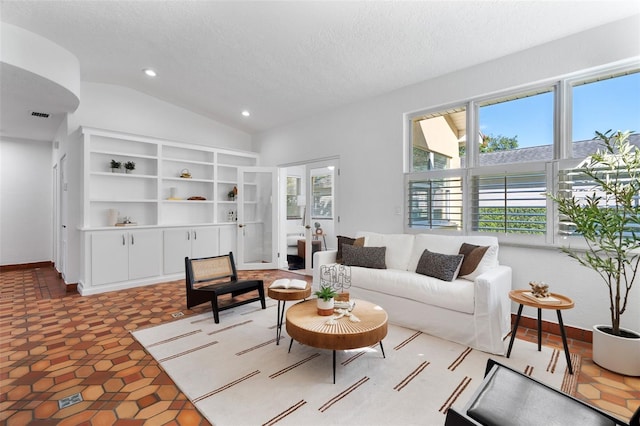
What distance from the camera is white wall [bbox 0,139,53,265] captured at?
229 inches

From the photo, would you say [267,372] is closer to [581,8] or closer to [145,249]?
[145,249]

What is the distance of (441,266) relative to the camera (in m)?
3.11

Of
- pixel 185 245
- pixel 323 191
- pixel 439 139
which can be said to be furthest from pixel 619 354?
pixel 185 245

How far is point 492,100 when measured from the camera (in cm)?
347

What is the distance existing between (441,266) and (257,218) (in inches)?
160

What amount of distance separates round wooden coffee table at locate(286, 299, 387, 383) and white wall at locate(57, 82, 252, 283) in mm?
4176

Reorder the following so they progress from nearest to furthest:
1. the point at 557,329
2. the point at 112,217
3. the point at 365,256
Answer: the point at 557,329 → the point at 365,256 → the point at 112,217

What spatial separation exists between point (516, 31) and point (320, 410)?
366cm

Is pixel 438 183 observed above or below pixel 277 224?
above

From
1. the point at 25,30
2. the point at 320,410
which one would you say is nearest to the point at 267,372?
the point at 320,410

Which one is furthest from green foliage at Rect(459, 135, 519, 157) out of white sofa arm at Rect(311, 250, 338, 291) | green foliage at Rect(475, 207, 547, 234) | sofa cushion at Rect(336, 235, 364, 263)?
white sofa arm at Rect(311, 250, 338, 291)

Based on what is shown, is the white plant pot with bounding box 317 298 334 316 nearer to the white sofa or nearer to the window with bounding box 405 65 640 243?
the white sofa

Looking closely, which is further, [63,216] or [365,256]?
[63,216]

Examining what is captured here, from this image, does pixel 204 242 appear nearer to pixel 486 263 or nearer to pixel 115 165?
pixel 115 165
